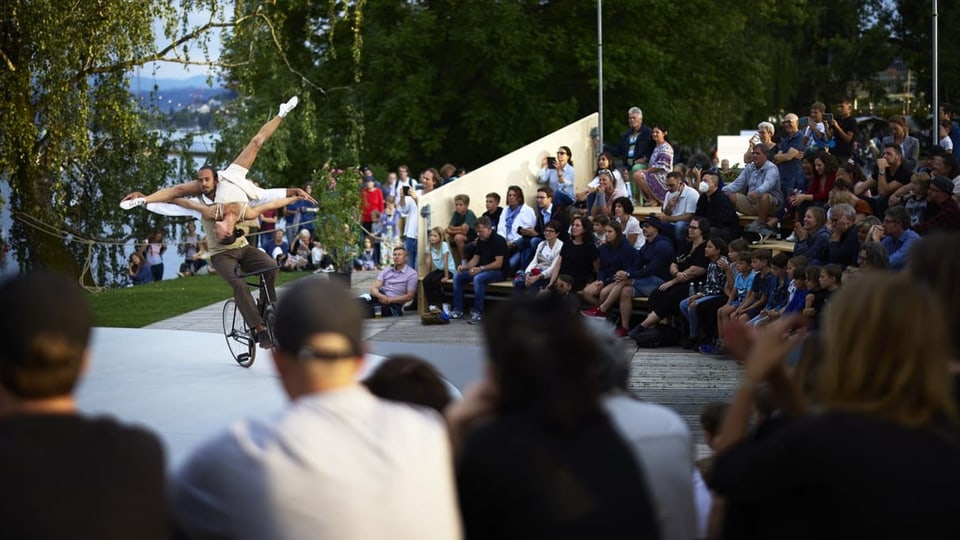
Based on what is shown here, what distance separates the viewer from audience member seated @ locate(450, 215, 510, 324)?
14.9m

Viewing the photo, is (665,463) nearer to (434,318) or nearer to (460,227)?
(434,318)

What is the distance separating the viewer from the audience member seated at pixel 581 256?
544 inches

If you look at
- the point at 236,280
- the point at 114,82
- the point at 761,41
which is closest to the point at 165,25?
the point at 114,82

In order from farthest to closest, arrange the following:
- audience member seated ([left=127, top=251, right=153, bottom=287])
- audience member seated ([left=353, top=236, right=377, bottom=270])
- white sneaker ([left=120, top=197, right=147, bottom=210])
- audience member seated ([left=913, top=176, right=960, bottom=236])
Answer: audience member seated ([left=127, top=251, right=153, bottom=287]) < audience member seated ([left=353, top=236, right=377, bottom=270]) < audience member seated ([left=913, top=176, right=960, bottom=236]) < white sneaker ([left=120, top=197, right=147, bottom=210])

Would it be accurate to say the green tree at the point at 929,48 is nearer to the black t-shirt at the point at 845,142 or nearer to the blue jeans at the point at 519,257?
the black t-shirt at the point at 845,142

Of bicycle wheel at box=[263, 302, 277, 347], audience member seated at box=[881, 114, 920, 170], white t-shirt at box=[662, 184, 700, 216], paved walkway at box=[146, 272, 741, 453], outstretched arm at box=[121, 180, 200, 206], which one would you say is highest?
audience member seated at box=[881, 114, 920, 170]

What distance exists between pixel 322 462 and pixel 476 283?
12.3 metres

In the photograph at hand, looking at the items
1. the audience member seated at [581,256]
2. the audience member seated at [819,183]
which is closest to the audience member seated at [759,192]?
the audience member seated at [819,183]

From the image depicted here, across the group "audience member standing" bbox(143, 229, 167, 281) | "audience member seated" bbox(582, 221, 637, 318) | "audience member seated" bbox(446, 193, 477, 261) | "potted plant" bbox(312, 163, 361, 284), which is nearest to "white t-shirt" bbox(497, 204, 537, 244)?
"audience member seated" bbox(446, 193, 477, 261)

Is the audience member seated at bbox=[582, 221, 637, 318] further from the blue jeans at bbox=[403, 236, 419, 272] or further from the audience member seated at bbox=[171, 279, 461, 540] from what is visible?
the audience member seated at bbox=[171, 279, 461, 540]

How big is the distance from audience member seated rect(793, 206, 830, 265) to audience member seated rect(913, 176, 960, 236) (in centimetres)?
75

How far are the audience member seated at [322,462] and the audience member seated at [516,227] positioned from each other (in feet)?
40.8

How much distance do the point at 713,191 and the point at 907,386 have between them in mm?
11011

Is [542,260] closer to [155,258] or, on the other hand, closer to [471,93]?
[155,258]
